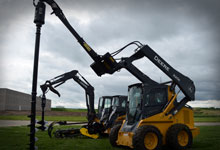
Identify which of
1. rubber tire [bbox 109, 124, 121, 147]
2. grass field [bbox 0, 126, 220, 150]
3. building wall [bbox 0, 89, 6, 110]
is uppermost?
building wall [bbox 0, 89, 6, 110]

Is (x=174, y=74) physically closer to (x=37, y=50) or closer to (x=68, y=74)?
(x=37, y=50)

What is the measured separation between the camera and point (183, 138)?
9.42 m

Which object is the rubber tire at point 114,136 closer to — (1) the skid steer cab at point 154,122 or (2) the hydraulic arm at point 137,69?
(1) the skid steer cab at point 154,122

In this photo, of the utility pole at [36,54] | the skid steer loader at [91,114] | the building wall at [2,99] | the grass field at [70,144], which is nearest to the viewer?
the utility pole at [36,54]

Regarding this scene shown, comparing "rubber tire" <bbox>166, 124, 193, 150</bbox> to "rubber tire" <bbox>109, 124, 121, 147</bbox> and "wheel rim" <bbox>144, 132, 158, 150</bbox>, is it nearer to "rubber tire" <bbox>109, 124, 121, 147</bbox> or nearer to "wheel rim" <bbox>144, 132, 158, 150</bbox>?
"wheel rim" <bbox>144, 132, 158, 150</bbox>

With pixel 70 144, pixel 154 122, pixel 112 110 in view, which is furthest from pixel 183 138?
pixel 112 110

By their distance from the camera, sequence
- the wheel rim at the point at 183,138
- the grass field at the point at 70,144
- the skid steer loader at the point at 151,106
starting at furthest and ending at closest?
the grass field at the point at 70,144, the wheel rim at the point at 183,138, the skid steer loader at the point at 151,106

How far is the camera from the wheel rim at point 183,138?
30.5 ft

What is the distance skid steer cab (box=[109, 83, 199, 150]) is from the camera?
861 cm

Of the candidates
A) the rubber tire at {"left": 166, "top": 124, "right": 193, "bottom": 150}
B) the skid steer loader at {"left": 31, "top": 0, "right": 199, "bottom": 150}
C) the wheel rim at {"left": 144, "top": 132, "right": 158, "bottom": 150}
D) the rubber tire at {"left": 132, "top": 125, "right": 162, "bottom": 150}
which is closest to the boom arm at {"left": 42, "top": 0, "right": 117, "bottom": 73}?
the skid steer loader at {"left": 31, "top": 0, "right": 199, "bottom": 150}

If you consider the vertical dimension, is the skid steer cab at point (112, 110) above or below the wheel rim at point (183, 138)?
above

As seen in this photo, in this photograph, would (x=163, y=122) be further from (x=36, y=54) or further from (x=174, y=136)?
(x=36, y=54)

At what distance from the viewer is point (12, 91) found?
53.9 m

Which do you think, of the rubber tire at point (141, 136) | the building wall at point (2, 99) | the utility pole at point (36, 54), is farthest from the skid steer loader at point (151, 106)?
the building wall at point (2, 99)
